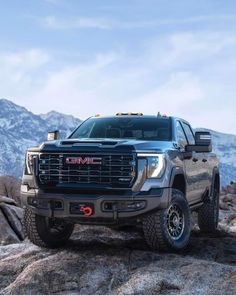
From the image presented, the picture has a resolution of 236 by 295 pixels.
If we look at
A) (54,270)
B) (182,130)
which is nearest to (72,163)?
(54,270)

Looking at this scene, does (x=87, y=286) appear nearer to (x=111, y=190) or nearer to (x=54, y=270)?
(x=54, y=270)

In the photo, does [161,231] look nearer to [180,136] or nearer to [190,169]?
[190,169]

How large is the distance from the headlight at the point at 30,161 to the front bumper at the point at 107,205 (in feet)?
1.93

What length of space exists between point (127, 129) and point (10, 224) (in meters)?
8.56

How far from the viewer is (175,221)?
27.1 feet

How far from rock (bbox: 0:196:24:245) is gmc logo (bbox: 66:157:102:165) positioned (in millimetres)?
8643

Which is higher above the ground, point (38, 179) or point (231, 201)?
point (38, 179)

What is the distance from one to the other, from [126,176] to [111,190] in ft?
0.92

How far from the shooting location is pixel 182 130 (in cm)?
1013

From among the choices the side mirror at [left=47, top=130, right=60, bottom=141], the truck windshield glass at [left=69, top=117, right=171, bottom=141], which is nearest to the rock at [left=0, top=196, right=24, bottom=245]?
the truck windshield glass at [left=69, top=117, right=171, bottom=141]

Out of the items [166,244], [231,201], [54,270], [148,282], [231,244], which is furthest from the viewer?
[231,201]

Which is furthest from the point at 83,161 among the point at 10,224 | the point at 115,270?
the point at 10,224

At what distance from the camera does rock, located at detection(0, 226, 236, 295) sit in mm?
6566

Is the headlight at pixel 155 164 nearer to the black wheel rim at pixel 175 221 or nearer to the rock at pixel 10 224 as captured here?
the black wheel rim at pixel 175 221
